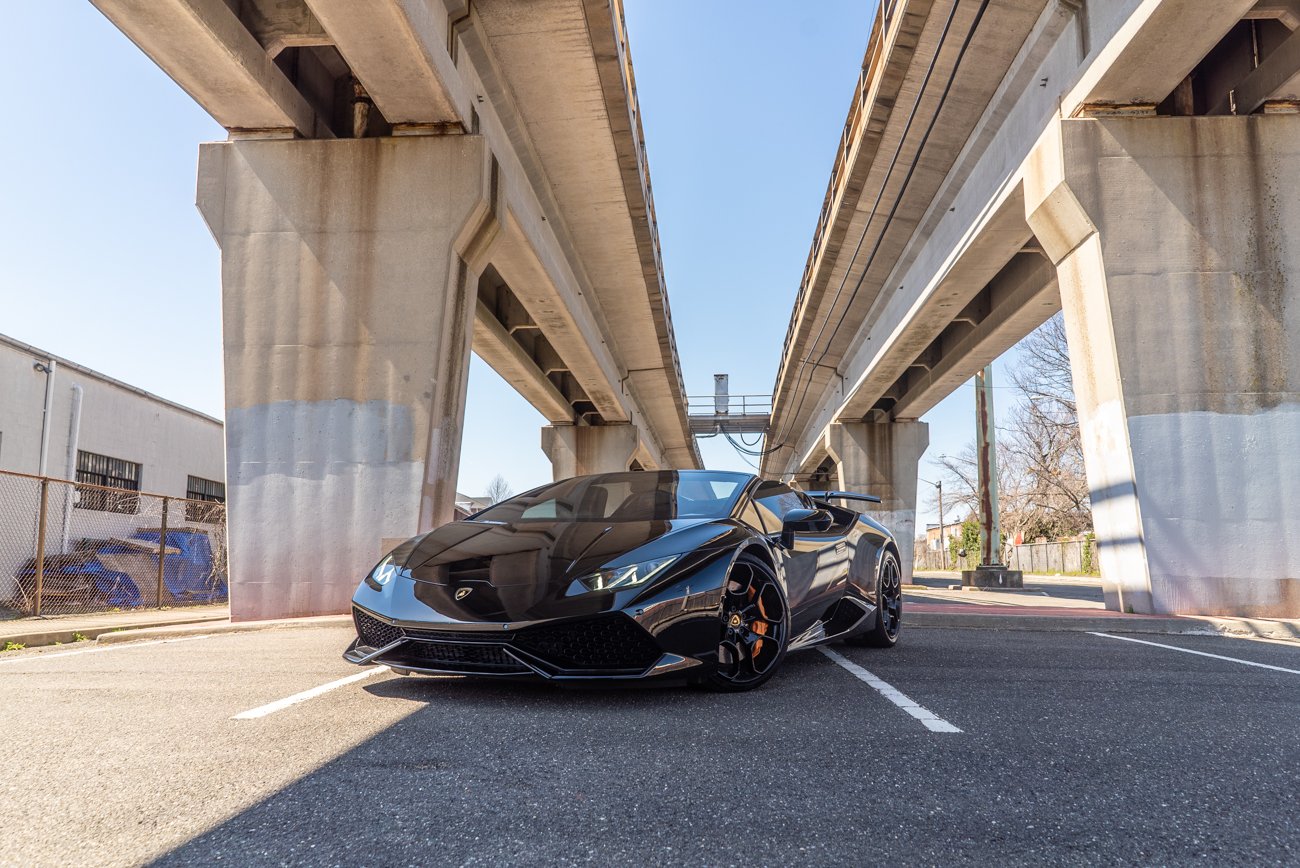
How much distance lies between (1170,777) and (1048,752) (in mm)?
366

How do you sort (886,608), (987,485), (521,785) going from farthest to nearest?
(987,485)
(886,608)
(521,785)

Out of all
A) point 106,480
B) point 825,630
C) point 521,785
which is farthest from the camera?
point 106,480

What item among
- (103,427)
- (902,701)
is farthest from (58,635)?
(103,427)

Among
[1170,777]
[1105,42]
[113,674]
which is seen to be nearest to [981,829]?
[1170,777]

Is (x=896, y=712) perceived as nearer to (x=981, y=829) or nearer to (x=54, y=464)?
(x=981, y=829)

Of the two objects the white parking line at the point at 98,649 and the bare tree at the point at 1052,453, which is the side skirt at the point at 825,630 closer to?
the white parking line at the point at 98,649

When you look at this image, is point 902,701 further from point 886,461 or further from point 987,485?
point 886,461

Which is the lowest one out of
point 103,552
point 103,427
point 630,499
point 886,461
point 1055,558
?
point 1055,558

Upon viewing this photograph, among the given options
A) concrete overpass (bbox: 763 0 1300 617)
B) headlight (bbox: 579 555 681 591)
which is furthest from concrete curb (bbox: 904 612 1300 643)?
headlight (bbox: 579 555 681 591)

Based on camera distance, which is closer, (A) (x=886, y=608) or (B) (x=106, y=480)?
(A) (x=886, y=608)

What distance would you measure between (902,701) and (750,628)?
2.37ft

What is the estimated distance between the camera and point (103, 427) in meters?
22.3

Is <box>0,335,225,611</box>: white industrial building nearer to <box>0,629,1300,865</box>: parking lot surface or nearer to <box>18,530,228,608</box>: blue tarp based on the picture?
<box>18,530,228,608</box>: blue tarp

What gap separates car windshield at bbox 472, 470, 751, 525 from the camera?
4.48 meters
